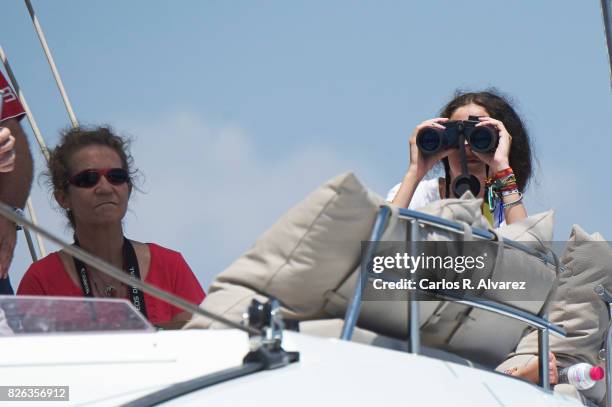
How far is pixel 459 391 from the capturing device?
73.7 inches

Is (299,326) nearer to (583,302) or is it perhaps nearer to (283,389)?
(283,389)

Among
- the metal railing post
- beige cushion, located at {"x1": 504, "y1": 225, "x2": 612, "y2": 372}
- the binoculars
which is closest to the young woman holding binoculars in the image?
the binoculars

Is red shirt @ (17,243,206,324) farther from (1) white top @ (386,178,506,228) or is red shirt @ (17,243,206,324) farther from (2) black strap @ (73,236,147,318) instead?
(1) white top @ (386,178,506,228)

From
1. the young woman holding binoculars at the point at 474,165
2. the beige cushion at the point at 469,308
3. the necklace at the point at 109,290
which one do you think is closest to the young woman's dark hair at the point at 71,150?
the necklace at the point at 109,290

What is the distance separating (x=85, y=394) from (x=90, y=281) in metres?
1.41

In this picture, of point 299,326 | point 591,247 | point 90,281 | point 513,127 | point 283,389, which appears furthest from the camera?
point 513,127

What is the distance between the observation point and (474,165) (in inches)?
139

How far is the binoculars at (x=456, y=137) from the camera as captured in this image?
3.28 meters

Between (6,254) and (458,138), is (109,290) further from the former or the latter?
(458,138)

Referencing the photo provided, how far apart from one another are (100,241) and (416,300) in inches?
56.5

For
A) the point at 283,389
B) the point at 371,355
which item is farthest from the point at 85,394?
the point at 371,355

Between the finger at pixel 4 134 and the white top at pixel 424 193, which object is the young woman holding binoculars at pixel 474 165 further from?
the finger at pixel 4 134

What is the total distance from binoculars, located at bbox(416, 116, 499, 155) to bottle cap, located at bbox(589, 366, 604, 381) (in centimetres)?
77

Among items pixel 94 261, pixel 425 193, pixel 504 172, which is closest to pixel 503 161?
pixel 504 172
